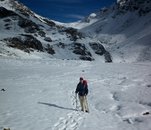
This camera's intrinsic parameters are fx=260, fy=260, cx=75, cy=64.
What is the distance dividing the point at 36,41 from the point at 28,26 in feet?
60.1

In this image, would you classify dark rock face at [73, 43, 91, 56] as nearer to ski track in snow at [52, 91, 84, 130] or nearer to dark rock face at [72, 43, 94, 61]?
dark rock face at [72, 43, 94, 61]

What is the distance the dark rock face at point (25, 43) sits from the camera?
75588 mm

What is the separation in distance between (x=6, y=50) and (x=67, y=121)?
5402 centimetres

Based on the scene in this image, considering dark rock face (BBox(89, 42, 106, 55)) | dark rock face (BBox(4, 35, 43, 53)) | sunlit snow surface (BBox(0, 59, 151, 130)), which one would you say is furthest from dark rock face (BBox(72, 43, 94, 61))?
sunlit snow surface (BBox(0, 59, 151, 130))

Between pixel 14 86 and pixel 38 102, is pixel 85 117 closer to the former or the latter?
pixel 38 102

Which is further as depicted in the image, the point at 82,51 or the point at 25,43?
the point at 82,51

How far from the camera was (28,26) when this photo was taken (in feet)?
326

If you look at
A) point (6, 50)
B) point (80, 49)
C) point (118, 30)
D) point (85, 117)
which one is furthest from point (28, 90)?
point (118, 30)

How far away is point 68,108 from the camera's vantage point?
19.3 metres

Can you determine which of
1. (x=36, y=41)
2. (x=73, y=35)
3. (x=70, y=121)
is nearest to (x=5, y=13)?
(x=73, y=35)

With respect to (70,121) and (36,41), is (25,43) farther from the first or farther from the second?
(70,121)

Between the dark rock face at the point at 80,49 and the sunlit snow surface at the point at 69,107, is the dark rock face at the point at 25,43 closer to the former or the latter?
the dark rock face at the point at 80,49

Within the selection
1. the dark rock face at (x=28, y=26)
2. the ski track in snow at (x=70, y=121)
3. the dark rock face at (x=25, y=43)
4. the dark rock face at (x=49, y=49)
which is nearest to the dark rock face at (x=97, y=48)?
the dark rock face at (x=49, y=49)

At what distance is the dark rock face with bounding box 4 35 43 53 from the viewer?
75.6 metres
